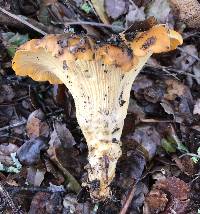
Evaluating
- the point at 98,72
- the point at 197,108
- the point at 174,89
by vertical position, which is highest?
the point at 98,72

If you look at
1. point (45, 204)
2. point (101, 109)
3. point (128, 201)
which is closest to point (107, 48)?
point (101, 109)

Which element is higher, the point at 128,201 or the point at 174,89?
the point at 174,89

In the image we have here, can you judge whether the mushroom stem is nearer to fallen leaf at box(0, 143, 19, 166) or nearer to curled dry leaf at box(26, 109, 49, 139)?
curled dry leaf at box(26, 109, 49, 139)

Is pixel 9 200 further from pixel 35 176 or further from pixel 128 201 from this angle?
pixel 128 201

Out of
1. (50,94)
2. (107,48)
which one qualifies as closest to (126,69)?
(107,48)

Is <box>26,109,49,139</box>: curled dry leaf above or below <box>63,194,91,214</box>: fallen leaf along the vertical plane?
above

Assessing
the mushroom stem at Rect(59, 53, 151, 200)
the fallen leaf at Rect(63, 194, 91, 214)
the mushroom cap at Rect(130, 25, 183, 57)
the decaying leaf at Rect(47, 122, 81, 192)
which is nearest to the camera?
the mushroom cap at Rect(130, 25, 183, 57)

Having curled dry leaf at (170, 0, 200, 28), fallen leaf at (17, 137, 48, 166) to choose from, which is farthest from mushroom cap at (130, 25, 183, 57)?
fallen leaf at (17, 137, 48, 166)
